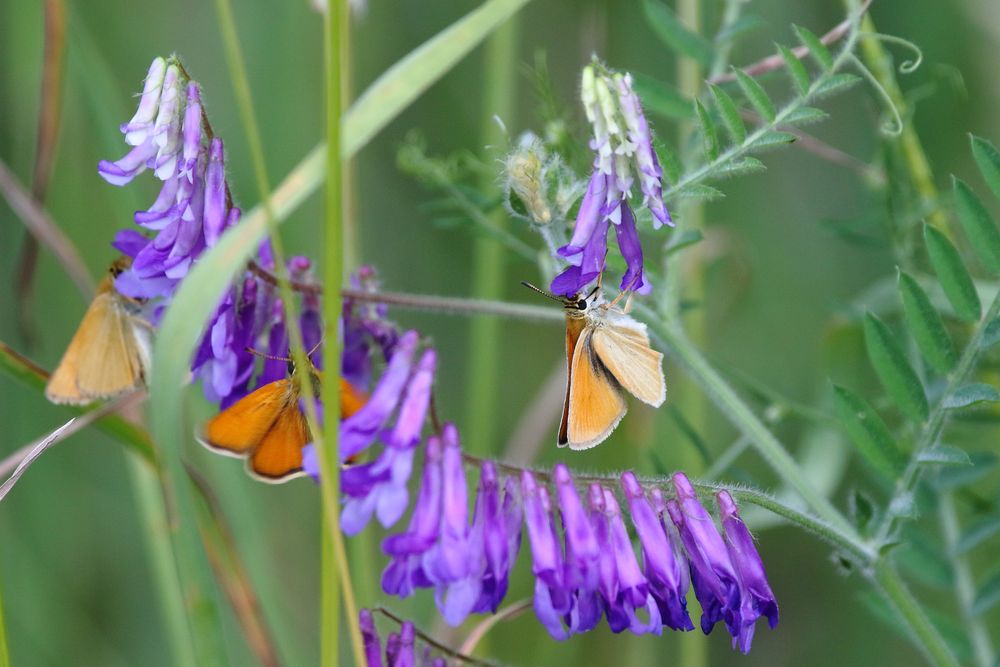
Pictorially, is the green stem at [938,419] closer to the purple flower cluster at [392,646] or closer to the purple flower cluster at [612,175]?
the purple flower cluster at [612,175]

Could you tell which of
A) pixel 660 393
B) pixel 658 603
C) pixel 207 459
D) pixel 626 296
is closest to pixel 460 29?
pixel 626 296

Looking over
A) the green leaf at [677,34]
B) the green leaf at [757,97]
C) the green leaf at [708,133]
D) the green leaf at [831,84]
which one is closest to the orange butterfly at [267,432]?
the green leaf at [708,133]

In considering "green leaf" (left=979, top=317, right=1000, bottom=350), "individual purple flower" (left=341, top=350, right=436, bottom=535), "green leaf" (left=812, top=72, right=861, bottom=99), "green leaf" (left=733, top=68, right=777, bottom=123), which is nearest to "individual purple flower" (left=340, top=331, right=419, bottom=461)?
"individual purple flower" (left=341, top=350, right=436, bottom=535)

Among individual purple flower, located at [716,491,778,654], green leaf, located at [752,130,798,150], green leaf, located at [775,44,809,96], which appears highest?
green leaf, located at [775,44,809,96]

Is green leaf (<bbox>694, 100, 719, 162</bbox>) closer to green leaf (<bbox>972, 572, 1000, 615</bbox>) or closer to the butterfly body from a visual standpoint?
the butterfly body

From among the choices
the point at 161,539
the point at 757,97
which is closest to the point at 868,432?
the point at 757,97

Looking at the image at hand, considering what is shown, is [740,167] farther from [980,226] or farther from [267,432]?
[267,432]

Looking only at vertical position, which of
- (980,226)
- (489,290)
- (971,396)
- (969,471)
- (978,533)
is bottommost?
(978,533)
